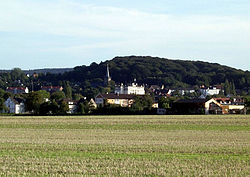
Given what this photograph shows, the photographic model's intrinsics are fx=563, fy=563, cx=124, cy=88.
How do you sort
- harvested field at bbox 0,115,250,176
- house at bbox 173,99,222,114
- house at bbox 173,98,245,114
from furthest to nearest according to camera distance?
house at bbox 173,98,245,114, house at bbox 173,99,222,114, harvested field at bbox 0,115,250,176

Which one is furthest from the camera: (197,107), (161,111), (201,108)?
(197,107)

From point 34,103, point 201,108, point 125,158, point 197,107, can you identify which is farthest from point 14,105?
point 125,158

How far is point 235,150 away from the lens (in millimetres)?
26422

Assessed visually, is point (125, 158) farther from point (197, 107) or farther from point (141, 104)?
point (141, 104)

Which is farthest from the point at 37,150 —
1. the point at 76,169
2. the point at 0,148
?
the point at 76,169

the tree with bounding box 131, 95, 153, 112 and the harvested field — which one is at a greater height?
the tree with bounding box 131, 95, 153, 112

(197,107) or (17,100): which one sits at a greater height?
(17,100)

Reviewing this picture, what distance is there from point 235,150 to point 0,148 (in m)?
11.5

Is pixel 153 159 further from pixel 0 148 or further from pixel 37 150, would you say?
pixel 0 148

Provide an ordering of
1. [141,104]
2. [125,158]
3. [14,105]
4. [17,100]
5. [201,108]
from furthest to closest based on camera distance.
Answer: [17,100]
[14,105]
[141,104]
[201,108]
[125,158]

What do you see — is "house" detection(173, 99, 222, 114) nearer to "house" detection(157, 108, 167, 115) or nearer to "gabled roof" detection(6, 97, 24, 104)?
"house" detection(157, 108, 167, 115)

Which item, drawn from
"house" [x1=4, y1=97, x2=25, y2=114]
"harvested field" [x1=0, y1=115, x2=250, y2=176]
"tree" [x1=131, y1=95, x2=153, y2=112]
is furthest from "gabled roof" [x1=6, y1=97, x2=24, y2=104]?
"harvested field" [x1=0, y1=115, x2=250, y2=176]

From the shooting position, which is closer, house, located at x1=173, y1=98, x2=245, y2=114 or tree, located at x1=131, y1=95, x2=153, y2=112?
house, located at x1=173, y1=98, x2=245, y2=114

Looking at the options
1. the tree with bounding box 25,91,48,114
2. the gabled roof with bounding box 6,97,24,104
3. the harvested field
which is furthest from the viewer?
the gabled roof with bounding box 6,97,24,104
